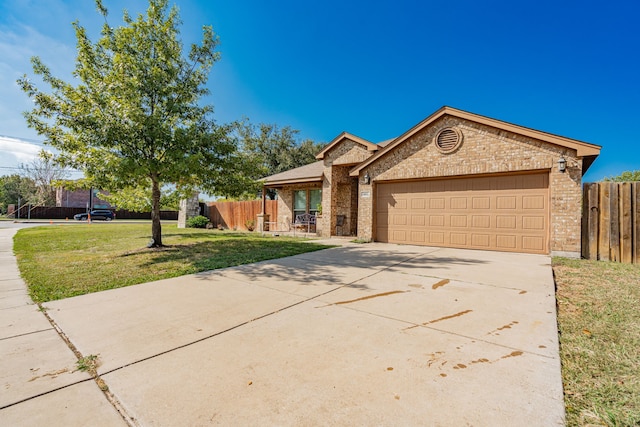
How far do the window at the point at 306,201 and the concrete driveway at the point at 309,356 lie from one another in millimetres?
10303

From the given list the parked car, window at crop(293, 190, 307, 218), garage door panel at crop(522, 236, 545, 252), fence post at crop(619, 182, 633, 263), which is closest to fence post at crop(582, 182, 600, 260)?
fence post at crop(619, 182, 633, 263)

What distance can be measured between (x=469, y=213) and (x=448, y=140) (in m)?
2.54

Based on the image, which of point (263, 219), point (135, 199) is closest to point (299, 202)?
point (263, 219)

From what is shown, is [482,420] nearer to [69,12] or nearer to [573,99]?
[69,12]

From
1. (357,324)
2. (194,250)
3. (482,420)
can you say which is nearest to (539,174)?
(357,324)

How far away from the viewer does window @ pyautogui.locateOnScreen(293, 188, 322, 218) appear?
15.1 metres

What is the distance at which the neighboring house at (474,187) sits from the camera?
25.2ft

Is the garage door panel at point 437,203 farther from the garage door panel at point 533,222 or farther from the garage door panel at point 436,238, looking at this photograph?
the garage door panel at point 533,222

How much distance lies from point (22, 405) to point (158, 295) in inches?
101

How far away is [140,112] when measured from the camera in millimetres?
7098

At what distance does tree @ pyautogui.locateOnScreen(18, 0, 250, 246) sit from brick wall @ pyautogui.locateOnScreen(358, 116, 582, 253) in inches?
212

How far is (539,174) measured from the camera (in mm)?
8203

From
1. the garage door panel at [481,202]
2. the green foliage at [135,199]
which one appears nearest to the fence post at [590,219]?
the garage door panel at [481,202]

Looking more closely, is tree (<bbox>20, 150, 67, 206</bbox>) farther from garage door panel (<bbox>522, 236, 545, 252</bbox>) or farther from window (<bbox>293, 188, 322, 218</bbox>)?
garage door panel (<bbox>522, 236, 545, 252</bbox>)
